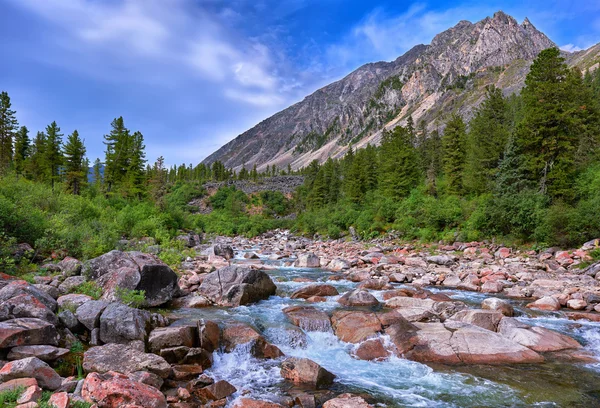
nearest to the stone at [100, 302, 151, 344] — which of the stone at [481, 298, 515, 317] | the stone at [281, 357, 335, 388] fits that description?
the stone at [281, 357, 335, 388]

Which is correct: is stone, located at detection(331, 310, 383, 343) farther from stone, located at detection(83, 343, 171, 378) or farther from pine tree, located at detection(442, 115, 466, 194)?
pine tree, located at detection(442, 115, 466, 194)

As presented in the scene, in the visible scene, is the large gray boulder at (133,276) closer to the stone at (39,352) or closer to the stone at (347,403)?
the stone at (39,352)

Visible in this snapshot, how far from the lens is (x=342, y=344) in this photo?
9867mm

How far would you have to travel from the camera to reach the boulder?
931 centimetres

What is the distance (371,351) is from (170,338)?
5.26 m

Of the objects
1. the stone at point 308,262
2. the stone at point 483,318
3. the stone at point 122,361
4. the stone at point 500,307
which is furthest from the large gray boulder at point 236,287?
the stone at point 308,262

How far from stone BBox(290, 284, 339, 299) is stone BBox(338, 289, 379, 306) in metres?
1.26

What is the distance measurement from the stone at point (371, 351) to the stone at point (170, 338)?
14.5ft

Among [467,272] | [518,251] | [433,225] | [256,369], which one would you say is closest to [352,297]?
[256,369]

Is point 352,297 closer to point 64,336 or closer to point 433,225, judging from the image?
point 64,336

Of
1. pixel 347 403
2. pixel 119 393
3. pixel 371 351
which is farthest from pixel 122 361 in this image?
pixel 371 351

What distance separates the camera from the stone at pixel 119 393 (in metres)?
5.28

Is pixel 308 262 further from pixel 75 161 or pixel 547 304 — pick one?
pixel 75 161

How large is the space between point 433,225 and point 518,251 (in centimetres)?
1026
